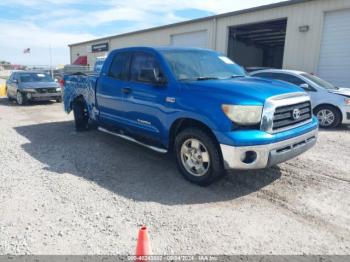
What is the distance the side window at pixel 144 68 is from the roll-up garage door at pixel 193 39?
45.6 feet

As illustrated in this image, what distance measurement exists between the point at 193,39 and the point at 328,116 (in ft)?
40.1

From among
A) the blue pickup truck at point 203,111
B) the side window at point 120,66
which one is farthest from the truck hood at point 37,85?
the side window at point 120,66

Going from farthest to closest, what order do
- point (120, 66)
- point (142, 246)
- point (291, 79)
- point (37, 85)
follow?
point (37, 85) < point (291, 79) < point (120, 66) < point (142, 246)

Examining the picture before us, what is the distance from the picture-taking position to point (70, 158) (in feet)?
18.3

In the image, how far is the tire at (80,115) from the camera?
7.48 m

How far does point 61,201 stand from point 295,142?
3123mm

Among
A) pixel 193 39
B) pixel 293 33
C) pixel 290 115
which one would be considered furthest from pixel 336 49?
pixel 290 115

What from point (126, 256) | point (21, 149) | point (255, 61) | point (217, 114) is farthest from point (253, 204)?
point (255, 61)

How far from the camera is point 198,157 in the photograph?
4254mm

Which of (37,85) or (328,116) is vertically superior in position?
(37,85)

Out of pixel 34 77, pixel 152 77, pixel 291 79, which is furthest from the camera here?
pixel 34 77

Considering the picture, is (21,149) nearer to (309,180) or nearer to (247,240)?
(247,240)

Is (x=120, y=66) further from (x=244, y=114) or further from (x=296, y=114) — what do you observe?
(x=296, y=114)

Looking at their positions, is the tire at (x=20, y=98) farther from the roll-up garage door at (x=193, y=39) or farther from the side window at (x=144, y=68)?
the roll-up garage door at (x=193, y=39)
